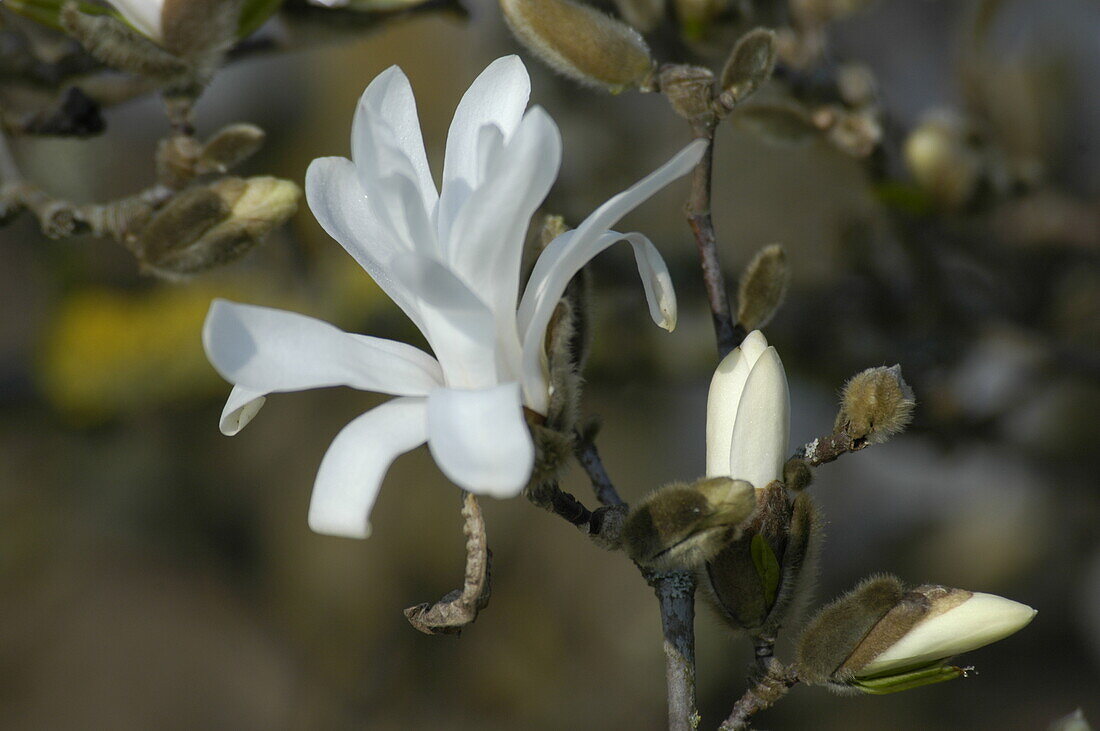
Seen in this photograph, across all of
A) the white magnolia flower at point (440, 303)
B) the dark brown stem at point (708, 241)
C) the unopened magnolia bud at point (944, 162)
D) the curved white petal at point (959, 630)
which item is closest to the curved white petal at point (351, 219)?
the white magnolia flower at point (440, 303)

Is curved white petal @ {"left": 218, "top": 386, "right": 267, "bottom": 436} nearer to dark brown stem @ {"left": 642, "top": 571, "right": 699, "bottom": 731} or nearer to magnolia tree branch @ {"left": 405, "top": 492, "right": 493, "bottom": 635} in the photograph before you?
magnolia tree branch @ {"left": 405, "top": 492, "right": 493, "bottom": 635}

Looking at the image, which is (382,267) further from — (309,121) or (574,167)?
(309,121)

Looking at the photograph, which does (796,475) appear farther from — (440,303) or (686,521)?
(440,303)

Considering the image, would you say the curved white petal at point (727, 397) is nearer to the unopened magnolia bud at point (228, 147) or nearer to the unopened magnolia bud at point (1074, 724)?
the unopened magnolia bud at point (1074, 724)

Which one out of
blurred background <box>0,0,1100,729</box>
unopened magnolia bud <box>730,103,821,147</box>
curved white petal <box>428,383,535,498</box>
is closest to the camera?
curved white petal <box>428,383,535,498</box>

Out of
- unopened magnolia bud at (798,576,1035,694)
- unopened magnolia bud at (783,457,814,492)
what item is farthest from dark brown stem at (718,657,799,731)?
unopened magnolia bud at (783,457,814,492)

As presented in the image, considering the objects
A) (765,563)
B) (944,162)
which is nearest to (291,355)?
(765,563)
